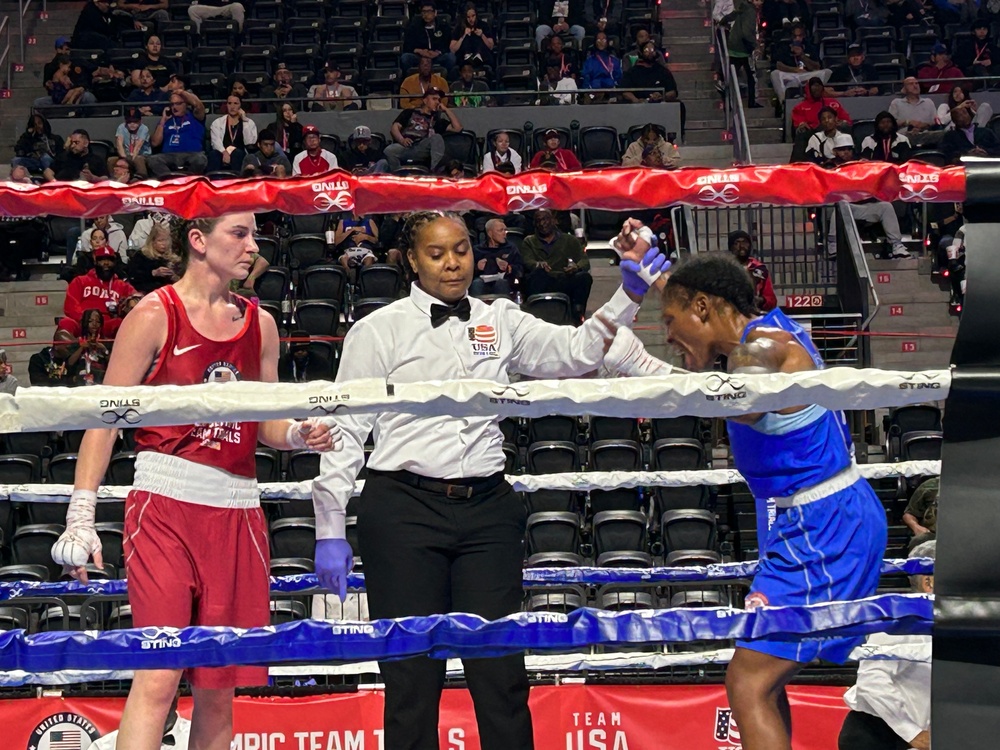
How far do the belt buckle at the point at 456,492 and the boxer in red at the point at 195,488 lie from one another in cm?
33

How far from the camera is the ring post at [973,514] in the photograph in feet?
7.01

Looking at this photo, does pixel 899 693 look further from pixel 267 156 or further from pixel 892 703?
pixel 267 156

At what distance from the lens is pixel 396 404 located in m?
2.48

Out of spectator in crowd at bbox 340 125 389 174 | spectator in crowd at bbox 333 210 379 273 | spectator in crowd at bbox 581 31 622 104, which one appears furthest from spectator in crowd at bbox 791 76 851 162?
spectator in crowd at bbox 333 210 379 273

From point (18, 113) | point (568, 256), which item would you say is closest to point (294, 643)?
point (568, 256)

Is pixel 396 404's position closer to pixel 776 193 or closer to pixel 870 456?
pixel 776 193

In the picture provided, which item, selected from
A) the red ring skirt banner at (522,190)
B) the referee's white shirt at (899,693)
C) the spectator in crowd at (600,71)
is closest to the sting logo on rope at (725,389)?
the red ring skirt banner at (522,190)

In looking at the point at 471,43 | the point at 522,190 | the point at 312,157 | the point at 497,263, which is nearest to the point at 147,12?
the point at 471,43

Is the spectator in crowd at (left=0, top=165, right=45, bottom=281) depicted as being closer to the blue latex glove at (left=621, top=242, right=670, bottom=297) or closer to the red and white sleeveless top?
the red and white sleeveless top

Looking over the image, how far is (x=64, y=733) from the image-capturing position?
5090 mm

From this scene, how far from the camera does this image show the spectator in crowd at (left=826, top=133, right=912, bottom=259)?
11.0m

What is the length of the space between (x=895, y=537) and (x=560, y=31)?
7.35 metres

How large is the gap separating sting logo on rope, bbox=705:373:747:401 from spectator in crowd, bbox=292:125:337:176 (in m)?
8.98

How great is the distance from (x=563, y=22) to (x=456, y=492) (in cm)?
1108
